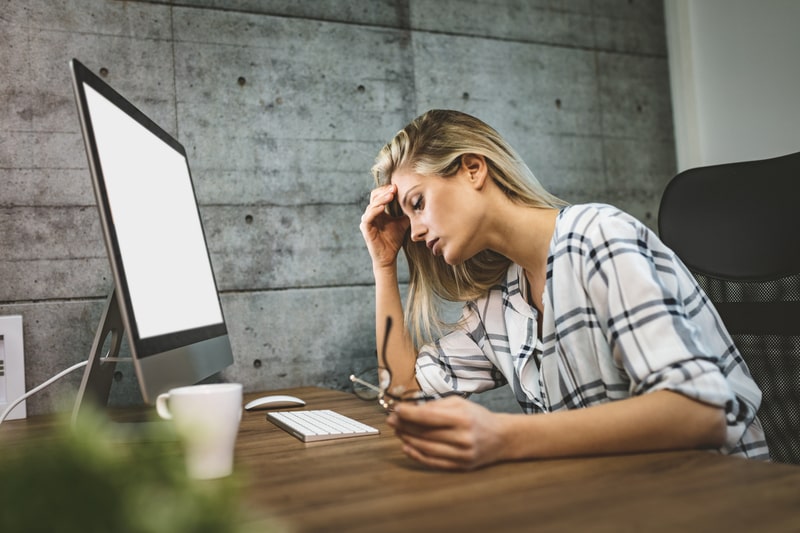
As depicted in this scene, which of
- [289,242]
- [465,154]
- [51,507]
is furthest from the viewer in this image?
[289,242]

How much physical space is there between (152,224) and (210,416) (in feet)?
1.49

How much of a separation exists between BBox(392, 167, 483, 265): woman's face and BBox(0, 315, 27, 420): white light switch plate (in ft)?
3.50

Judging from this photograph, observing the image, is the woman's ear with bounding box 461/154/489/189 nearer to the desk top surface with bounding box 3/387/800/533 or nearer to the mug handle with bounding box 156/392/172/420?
the desk top surface with bounding box 3/387/800/533

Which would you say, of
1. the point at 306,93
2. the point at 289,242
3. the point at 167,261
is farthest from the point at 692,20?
the point at 167,261

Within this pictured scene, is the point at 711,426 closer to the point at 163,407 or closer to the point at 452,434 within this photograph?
the point at 452,434

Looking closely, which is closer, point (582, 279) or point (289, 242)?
point (582, 279)

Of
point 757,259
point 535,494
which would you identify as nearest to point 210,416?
point 535,494

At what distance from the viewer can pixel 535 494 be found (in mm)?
656

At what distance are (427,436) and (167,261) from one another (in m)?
0.58

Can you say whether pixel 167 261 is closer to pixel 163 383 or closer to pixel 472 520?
pixel 163 383

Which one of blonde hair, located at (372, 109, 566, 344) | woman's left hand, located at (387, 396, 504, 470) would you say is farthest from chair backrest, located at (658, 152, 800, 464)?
woman's left hand, located at (387, 396, 504, 470)

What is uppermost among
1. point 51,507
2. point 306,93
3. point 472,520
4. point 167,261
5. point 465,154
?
point 306,93

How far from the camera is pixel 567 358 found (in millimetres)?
1149

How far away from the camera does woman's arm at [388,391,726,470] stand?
0.76 meters
